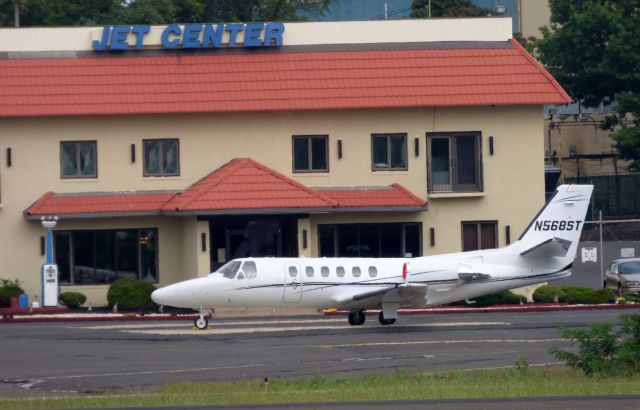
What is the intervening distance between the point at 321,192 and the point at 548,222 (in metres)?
9.61

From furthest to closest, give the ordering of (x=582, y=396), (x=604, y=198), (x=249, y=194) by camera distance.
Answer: (x=604, y=198)
(x=249, y=194)
(x=582, y=396)

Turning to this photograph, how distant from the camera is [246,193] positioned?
42.1m

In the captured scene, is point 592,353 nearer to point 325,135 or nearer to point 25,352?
point 25,352

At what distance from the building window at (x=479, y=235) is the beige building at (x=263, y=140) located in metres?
0.06

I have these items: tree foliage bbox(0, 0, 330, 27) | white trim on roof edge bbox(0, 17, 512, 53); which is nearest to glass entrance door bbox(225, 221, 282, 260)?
white trim on roof edge bbox(0, 17, 512, 53)

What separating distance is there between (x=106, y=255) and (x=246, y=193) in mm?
5584

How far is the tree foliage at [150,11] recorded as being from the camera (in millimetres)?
60844

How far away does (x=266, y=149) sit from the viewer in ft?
146

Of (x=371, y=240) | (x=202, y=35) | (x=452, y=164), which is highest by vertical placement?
(x=202, y=35)

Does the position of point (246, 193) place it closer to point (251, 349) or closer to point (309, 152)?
point (309, 152)

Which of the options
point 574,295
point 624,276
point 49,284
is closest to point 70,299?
point 49,284

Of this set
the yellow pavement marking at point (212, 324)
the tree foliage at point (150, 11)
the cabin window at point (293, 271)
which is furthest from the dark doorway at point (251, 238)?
the tree foliage at point (150, 11)

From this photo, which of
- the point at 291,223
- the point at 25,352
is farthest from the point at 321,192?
the point at 25,352

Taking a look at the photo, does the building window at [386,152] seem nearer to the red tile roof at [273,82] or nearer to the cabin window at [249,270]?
the red tile roof at [273,82]
